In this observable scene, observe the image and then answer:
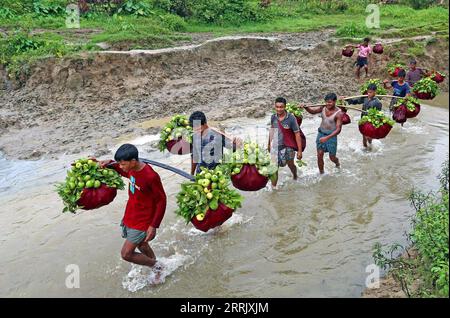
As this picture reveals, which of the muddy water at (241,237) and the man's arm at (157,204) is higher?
the man's arm at (157,204)

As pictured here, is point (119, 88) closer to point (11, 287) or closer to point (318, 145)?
point (318, 145)

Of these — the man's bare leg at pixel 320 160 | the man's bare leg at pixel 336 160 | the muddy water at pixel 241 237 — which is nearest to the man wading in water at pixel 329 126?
the man's bare leg at pixel 320 160

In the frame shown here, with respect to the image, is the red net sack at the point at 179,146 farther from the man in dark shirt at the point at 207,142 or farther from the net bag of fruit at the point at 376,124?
the net bag of fruit at the point at 376,124

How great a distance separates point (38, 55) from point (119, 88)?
8.84 feet

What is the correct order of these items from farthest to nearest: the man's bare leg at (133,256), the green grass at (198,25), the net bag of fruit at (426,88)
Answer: the green grass at (198,25) < the net bag of fruit at (426,88) < the man's bare leg at (133,256)

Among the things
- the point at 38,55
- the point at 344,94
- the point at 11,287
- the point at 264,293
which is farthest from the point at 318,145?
the point at 38,55

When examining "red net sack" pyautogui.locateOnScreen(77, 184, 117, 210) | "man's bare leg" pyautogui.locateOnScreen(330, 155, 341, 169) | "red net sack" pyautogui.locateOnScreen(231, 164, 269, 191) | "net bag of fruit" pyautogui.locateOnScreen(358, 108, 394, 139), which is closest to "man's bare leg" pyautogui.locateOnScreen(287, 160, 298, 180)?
"man's bare leg" pyautogui.locateOnScreen(330, 155, 341, 169)

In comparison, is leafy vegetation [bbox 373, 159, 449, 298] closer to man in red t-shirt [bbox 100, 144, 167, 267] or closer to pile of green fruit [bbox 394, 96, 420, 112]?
man in red t-shirt [bbox 100, 144, 167, 267]

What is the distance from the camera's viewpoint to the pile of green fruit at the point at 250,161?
479 cm

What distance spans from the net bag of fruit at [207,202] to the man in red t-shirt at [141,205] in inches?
9.0

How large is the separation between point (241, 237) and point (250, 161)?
1503 millimetres

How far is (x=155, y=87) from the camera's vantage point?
13078 mm

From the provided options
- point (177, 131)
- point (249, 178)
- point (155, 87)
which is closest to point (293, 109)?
point (177, 131)

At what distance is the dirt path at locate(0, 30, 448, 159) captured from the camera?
1038cm
